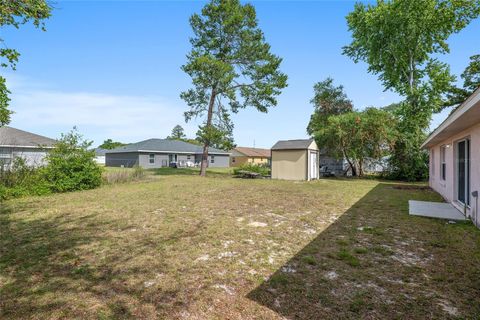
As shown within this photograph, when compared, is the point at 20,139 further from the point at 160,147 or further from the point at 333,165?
the point at 333,165

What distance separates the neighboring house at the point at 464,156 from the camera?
5068 mm

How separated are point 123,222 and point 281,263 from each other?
4301 mm

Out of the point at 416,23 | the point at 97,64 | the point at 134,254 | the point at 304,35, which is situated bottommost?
the point at 134,254

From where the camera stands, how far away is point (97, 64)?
500 inches

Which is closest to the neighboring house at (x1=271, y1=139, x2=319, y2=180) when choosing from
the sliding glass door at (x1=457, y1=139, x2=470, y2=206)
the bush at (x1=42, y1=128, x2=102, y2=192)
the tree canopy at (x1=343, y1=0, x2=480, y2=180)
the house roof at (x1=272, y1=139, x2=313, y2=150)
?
the house roof at (x1=272, y1=139, x2=313, y2=150)

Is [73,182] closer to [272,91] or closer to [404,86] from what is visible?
[272,91]

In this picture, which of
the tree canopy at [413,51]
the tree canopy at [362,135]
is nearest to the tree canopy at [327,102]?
the tree canopy at [362,135]

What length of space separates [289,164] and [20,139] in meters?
19.6

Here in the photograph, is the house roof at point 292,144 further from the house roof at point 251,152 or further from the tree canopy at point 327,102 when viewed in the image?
the house roof at point 251,152

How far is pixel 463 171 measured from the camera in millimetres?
7641

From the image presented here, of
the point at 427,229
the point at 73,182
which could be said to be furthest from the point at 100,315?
the point at 73,182

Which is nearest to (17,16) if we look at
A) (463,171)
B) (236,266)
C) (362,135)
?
(236,266)

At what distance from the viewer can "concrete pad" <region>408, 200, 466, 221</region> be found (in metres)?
6.85

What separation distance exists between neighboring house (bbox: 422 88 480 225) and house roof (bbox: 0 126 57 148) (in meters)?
20.5
